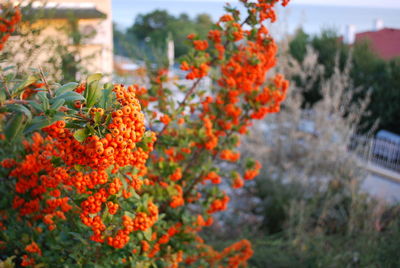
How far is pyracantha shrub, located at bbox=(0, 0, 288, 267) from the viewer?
46.7 inches

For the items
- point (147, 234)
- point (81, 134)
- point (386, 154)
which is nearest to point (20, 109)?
point (81, 134)

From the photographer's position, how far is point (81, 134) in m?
1.17

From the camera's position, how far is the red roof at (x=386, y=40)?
38.7 ft

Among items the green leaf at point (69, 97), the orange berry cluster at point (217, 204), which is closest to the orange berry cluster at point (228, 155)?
the orange berry cluster at point (217, 204)

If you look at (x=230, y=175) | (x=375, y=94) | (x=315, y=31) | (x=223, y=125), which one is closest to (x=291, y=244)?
(x=230, y=175)

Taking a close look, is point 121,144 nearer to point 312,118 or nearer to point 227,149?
point 227,149

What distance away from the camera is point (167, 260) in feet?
7.08

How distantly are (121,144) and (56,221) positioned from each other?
106cm

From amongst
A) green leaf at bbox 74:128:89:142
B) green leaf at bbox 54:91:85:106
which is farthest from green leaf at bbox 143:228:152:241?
green leaf at bbox 54:91:85:106

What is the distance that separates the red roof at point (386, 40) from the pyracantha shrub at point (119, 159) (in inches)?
408

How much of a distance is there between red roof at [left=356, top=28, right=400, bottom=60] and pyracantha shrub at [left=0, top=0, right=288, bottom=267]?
1036 centimetres

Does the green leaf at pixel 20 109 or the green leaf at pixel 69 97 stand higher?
the green leaf at pixel 69 97

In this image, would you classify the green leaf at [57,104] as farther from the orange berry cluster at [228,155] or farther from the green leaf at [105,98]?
the orange berry cluster at [228,155]

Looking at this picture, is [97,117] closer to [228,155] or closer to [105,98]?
[105,98]
